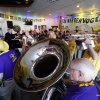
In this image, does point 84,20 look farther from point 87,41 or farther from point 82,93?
point 82,93

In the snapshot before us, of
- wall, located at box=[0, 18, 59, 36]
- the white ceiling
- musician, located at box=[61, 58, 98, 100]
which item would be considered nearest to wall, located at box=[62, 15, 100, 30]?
the white ceiling

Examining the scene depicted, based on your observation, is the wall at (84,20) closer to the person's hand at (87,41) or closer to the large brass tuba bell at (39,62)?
the person's hand at (87,41)

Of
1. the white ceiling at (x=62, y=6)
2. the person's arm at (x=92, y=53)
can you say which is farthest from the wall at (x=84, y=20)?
the person's arm at (x=92, y=53)

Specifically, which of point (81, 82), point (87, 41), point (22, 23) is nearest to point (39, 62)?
point (81, 82)

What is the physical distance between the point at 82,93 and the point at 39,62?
559mm

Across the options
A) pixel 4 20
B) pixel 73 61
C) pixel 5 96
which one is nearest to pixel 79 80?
pixel 73 61

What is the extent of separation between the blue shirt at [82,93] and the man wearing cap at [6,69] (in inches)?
29.4

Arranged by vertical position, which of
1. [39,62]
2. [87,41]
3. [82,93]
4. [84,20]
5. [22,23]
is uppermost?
[84,20]

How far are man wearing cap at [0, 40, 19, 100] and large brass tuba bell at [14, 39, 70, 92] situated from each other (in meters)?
0.20

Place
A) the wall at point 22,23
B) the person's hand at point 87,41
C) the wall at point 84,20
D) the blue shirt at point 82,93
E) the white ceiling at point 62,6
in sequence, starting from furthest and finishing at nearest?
the wall at point 84,20 → the wall at point 22,23 → the white ceiling at point 62,6 → the person's hand at point 87,41 → the blue shirt at point 82,93

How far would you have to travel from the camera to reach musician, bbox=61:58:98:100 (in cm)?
94

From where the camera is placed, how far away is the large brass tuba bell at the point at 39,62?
3.91ft

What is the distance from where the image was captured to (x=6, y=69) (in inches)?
59.4

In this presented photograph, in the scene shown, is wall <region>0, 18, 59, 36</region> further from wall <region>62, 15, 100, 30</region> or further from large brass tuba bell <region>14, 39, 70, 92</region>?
large brass tuba bell <region>14, 39, 70, 92</region>
